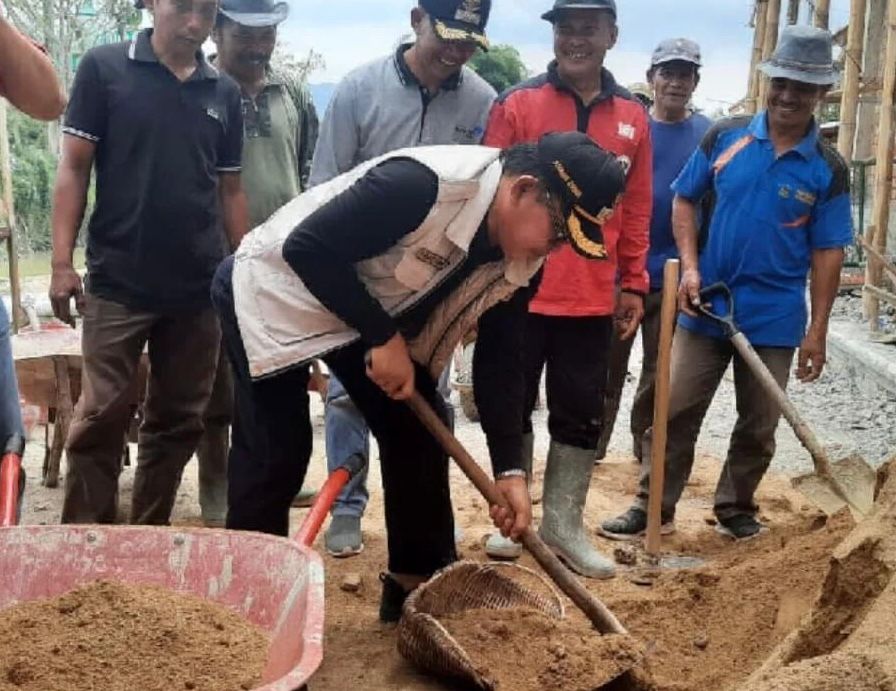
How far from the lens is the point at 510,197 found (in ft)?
9.11

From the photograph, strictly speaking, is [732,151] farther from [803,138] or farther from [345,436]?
[345,436]

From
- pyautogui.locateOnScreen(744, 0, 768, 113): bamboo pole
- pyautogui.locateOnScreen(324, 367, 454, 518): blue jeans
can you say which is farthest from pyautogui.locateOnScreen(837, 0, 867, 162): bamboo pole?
pyautogui.locateOnScreen(324, 367, 454, 518): blue jeans

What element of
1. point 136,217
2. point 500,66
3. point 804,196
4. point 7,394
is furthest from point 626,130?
point 500,66

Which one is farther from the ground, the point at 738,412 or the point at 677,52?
the point at 677,52

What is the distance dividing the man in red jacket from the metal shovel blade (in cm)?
78

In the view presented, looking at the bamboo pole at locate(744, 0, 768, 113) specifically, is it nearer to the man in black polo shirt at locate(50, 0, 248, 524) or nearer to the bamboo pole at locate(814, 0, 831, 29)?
the bamboo pole at locate(814, 0, 831, 29)

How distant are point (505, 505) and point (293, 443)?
65 centimetres

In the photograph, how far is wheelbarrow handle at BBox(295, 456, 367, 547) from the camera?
2.62 m

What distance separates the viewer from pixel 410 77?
4.22m

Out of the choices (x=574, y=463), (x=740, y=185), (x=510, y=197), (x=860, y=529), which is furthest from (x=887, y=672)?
(x=740, y=185)

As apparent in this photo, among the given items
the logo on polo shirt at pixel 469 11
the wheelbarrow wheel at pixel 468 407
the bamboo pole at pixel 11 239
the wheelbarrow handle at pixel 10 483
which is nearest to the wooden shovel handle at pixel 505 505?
the wheelbarrow handle at pixel 10 483

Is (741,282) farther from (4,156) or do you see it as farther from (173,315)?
(4,156)

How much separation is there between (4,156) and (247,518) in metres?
5.22

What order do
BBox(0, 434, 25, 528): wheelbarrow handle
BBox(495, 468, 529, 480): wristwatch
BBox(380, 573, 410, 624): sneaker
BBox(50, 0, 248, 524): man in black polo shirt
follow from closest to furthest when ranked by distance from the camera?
1. BBox(0, 434, 25, 528): wheelbarrow handle
2. BBox(495, 468, 529, 480): wristwatch
3. BBox(380, 573, 410, 624): sneaker
4. BBox(50, 0, 248, 524): man in black polo shirt
